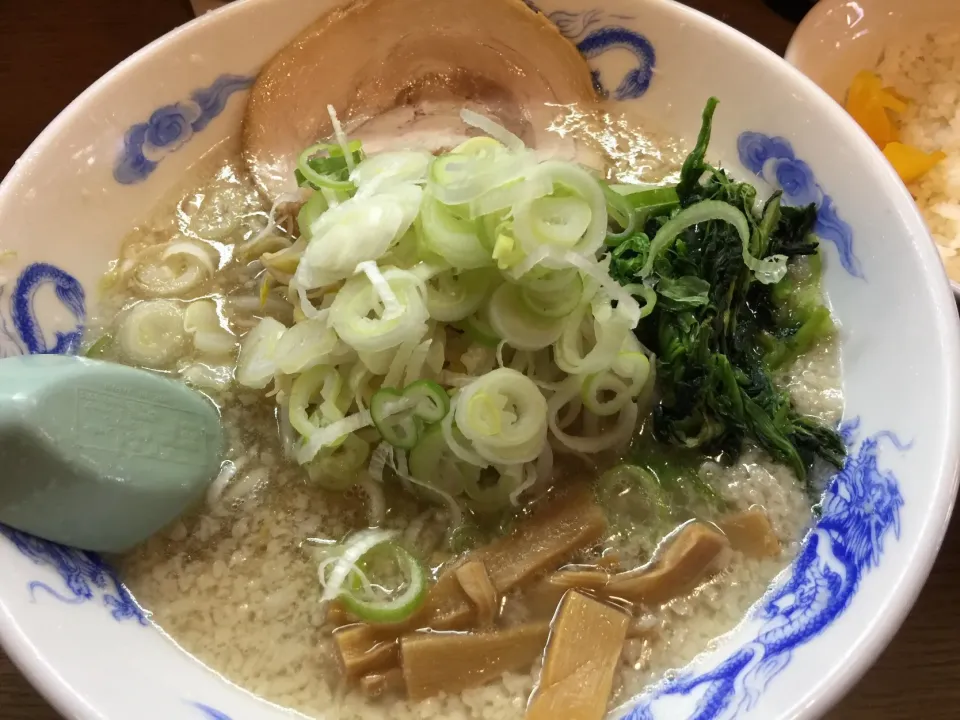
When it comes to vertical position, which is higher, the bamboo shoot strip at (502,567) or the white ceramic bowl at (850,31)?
the white ceramic bowl at (850,31)

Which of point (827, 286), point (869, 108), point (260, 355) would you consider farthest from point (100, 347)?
point (869, 108)

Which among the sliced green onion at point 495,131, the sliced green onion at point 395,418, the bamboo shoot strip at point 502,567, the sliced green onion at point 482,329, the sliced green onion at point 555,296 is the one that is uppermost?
the sliced green onion at point 495,131

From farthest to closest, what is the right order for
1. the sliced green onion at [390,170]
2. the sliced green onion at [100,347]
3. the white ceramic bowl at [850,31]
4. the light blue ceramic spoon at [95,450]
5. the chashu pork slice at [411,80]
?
the white ceramic bowl at [850,31] → the chashu pork slice at [411,80] → the sliced green onion at [100,347] → the sliced green onion at [390,170] → the light blue ceramic spoon at [95,450]

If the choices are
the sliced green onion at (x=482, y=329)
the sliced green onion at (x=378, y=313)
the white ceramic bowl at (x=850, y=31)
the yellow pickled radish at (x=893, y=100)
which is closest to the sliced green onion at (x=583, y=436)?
the sliced green onion at (x=482, y=329)

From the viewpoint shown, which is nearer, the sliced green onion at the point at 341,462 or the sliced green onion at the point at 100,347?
the sliced green onion at the point at 341,462

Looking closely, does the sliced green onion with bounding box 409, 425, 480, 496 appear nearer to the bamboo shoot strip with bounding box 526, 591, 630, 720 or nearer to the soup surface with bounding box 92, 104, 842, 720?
the soup surface with bounding box 92, 104, 842, 720

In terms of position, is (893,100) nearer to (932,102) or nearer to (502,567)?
(932,102)

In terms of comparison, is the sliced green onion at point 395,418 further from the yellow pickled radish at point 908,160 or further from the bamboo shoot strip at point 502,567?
the yellow pickled radish at point 908,160
